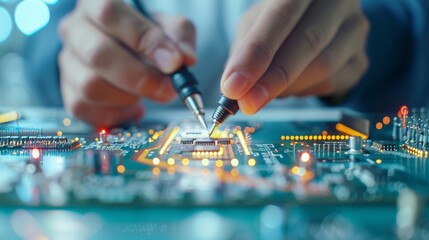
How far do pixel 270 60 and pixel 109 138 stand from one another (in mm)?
329

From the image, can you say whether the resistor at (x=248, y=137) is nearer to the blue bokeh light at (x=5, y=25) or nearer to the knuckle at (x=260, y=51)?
the knuckle at (x=260, y=51)

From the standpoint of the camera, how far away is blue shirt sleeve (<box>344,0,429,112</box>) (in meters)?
1.48

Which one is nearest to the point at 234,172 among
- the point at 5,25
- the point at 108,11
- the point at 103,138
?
the point at 103,138

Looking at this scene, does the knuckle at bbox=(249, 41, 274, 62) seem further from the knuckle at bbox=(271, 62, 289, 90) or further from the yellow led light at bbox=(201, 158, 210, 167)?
the yellow led light at bbox=(201, 158, 210, 167)

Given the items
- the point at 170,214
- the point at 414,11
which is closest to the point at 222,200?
the point at 170,214

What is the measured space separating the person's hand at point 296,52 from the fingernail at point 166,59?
15 cm

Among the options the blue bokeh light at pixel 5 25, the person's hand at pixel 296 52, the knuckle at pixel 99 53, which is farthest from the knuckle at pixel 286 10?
the blue bokeh light at pixel 5 25

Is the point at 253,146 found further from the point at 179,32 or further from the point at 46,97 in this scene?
the point at 46,97

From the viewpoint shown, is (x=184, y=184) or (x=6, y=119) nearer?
(x=184, y=184)

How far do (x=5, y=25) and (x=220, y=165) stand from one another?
161 centimetres

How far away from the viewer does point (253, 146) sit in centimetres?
77

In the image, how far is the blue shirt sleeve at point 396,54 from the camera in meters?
1.48

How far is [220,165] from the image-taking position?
24.5 inches

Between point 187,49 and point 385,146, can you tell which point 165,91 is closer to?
point 187,49
